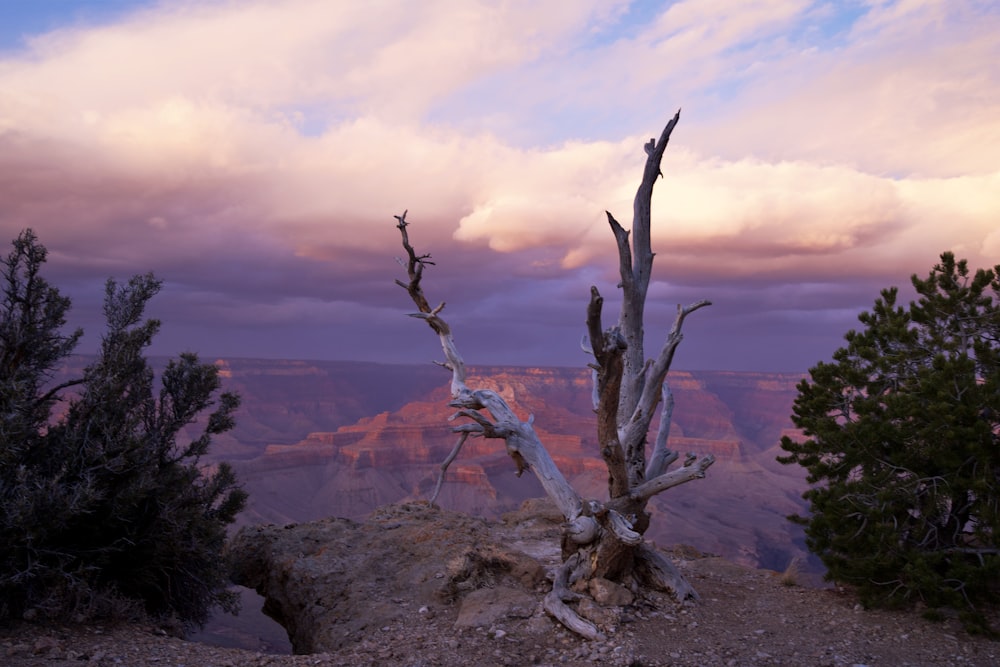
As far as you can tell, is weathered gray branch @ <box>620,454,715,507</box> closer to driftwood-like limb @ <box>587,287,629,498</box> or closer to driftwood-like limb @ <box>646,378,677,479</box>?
driftwood-like limb @ <box>587,287,629,498</box>

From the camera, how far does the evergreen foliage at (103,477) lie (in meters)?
8.52

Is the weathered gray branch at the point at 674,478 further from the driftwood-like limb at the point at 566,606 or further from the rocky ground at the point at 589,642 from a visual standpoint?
the rocky ground at the point at 589,642

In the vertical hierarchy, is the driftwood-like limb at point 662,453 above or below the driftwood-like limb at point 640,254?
below

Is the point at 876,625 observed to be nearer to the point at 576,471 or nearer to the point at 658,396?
the point at 658,396

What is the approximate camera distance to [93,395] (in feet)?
33.9

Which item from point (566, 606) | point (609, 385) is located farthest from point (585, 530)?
point (609, 385)

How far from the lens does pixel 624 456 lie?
31.7 ft

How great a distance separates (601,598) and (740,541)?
75471mm

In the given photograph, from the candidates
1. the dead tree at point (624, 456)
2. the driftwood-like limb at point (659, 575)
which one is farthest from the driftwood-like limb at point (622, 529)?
the driftwood-like limb at point (659, 575)

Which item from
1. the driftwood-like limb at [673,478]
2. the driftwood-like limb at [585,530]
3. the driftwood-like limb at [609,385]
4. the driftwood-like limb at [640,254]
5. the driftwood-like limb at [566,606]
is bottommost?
the driftwood-like limb at [566,606]

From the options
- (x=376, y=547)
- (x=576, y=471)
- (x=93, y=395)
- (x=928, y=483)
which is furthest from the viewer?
(x=576, y=471)

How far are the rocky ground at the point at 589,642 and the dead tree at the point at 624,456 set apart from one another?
19.7 inches

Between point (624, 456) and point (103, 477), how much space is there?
7.42 meters

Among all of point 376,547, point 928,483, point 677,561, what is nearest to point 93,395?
point 376,547
